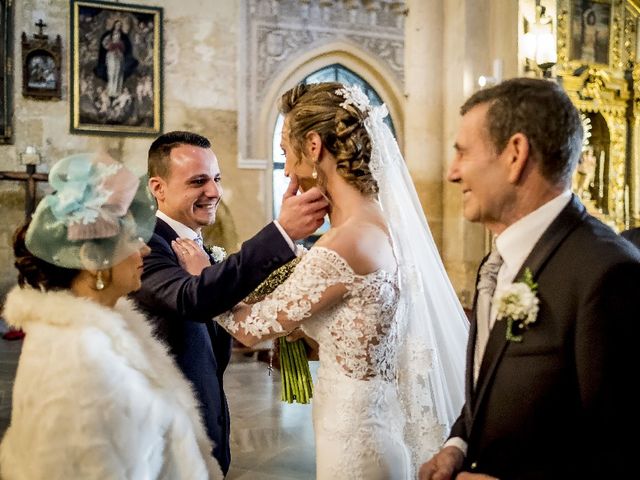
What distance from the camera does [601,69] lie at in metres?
8.12

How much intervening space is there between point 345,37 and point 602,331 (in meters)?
9.18

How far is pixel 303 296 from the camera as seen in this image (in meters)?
1.62

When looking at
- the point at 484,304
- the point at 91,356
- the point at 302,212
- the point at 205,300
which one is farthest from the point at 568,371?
the point at 91,356

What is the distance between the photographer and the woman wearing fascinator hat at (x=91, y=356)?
1.25 meters

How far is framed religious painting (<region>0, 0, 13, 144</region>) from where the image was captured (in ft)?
26.4

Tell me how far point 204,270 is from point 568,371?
1016 millimetres

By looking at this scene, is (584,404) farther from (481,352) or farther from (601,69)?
(601,69)

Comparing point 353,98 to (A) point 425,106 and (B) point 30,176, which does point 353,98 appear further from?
(A) point 425,106

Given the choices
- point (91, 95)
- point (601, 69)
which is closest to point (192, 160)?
point (91, 95)

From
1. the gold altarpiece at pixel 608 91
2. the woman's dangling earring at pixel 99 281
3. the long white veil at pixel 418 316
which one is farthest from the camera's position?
the gold altarpiece at pixel 608 91

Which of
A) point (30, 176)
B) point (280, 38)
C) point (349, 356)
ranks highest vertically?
point (280, 38)

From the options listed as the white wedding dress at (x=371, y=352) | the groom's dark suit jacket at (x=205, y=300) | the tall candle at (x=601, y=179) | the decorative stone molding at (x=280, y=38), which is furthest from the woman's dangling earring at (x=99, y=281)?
the tall candle at (x=601, y=179)

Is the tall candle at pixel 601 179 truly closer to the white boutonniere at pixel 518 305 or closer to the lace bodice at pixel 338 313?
the lace bodice at pixel 338 313

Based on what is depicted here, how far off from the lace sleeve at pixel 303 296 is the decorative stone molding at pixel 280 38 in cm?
752
